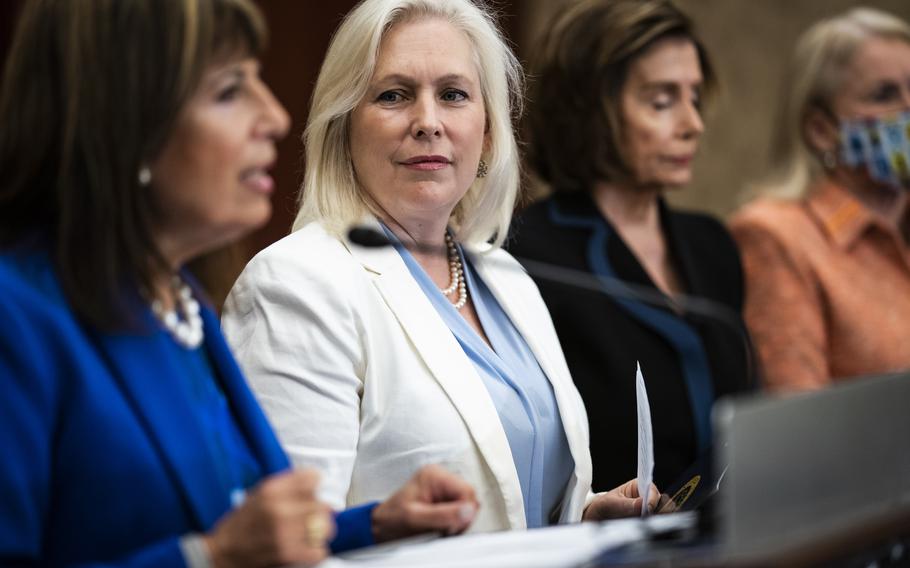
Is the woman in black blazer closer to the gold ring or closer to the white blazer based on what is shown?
the white blazer

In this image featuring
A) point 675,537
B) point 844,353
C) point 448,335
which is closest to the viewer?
point 675,537

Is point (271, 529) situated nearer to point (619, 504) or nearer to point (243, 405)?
point (243, 405)

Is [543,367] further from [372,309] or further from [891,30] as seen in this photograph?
[891,30]

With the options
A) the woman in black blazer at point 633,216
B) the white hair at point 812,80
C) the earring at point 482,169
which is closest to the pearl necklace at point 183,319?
the earring at point 482,169

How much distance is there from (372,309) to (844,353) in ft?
6.08

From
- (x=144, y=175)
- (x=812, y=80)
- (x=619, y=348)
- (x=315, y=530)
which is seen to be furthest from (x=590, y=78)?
(x=315, y=530)

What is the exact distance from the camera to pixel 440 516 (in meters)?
1.67

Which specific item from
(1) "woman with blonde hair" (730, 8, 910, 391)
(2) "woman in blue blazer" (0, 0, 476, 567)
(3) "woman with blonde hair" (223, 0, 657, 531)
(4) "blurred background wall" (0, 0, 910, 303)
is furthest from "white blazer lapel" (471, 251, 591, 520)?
(4) "blurred background wall" (0, 0, 910, 303)

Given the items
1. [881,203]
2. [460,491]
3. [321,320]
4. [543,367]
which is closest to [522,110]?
[543,367]

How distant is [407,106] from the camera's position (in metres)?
2.31

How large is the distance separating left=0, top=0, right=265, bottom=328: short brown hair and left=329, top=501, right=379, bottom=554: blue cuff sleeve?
0.48m

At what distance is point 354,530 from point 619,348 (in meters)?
1.27

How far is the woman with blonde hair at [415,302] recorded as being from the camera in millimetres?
2018

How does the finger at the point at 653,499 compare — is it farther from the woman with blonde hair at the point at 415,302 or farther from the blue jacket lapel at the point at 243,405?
the blue jacket lapel at the point at 243,405
